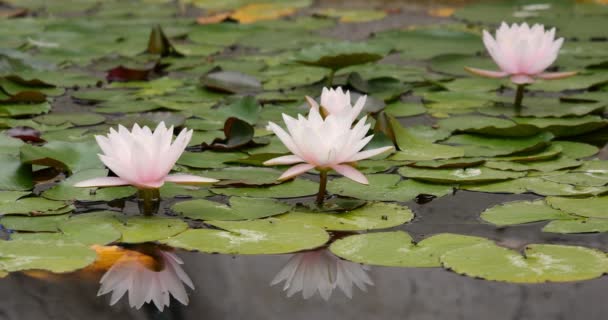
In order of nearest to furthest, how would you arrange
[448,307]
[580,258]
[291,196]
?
[448,307]
[580,258]
[291,196]

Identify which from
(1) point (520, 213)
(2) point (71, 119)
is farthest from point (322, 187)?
(2) point (71, 119)

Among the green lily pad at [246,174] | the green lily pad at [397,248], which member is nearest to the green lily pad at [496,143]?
the green lily pad at [246,174]

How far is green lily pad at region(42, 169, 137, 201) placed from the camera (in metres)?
A: 2.22

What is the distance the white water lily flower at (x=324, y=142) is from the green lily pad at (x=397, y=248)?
0.15 metres

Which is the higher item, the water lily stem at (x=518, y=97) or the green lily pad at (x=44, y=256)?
the water lily stem at (x=518, y=97)

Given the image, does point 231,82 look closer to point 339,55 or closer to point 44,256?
point 339,55

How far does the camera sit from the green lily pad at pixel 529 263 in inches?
70.6

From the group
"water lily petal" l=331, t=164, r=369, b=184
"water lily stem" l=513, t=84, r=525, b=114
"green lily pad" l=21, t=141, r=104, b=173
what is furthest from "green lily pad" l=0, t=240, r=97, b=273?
"water lily stem" l=513, t=84, r=525, b=114

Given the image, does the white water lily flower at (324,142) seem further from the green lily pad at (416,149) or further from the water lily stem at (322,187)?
the green lily pad at (416,149)

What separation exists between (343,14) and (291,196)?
267cm

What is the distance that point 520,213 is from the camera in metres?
2.12

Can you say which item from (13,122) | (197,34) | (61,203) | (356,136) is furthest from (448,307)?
(197,34)

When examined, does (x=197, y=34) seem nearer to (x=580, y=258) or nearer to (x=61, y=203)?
(x=61, y=203)

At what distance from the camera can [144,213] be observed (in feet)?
6.93
